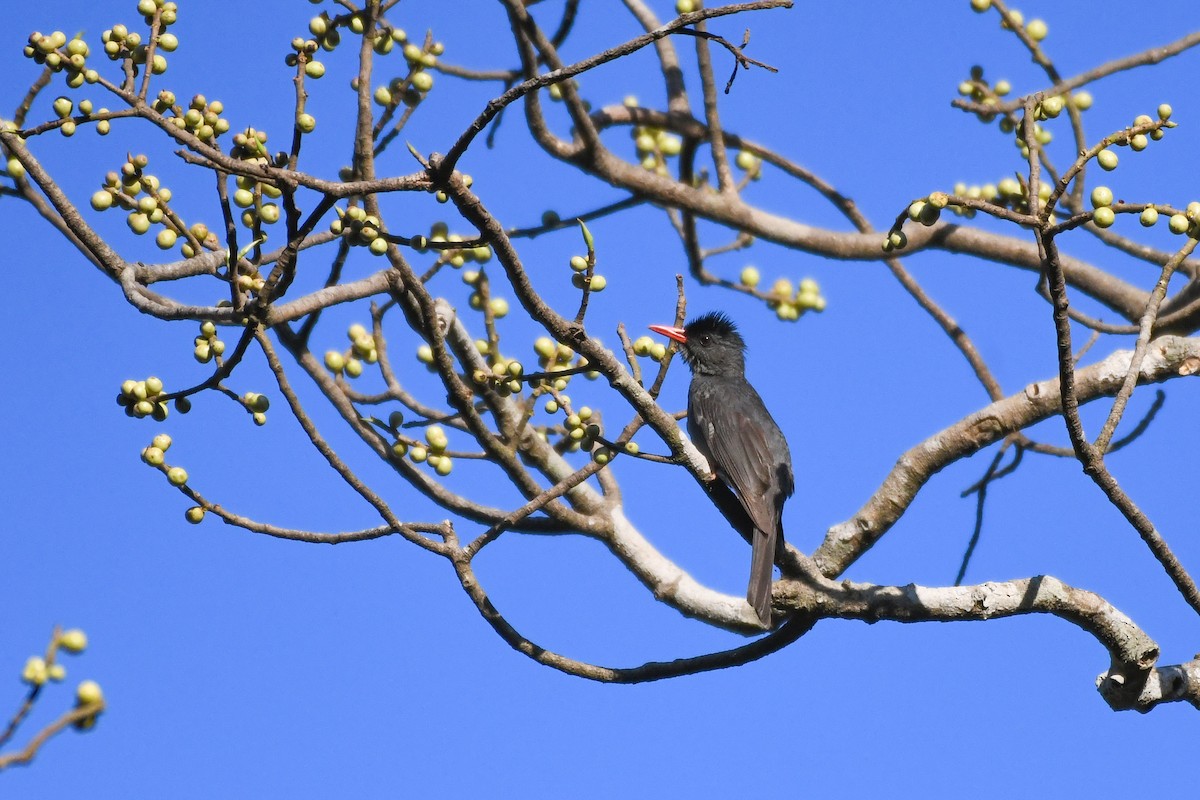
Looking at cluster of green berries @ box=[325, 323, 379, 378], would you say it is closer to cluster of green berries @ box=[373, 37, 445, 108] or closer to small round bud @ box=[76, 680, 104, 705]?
cluster of green berries @ box=[373, 37, 445, 108]

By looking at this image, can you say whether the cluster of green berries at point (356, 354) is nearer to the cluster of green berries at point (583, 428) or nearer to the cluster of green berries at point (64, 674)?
the cluster of green berries at point (583, 428)

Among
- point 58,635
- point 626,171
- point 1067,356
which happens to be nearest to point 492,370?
point 626,171

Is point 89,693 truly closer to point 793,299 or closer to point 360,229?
point 360,229

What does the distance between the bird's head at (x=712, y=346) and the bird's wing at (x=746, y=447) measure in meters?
0.28

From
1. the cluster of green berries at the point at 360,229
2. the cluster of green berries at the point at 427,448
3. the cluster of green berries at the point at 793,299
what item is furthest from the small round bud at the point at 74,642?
the cluster of green berries at the point at 793,299

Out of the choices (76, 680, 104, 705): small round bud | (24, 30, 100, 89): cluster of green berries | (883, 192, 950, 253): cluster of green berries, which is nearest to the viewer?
(76, 680, 104, 705): small round bud

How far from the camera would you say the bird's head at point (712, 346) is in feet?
21.7

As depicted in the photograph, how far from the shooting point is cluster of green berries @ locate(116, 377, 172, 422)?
360cm

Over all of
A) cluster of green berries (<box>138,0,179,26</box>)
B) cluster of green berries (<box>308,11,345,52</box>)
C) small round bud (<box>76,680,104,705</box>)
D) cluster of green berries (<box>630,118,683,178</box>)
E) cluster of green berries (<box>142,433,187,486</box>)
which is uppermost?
cluster of green berries (<box>630,118,683,178</box>)

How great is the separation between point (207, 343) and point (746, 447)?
2525mm

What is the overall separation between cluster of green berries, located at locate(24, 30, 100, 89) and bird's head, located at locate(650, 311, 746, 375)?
12.1 ft

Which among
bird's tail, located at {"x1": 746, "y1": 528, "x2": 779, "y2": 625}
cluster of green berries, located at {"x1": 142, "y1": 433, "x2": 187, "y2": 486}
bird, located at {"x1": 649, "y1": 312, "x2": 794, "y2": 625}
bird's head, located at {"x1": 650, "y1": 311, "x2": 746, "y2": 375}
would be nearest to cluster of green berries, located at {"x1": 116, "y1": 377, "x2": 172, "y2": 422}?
cluster of green berries, located at {"x1": 142, "y1": 433, "x2": 187, "y2": 486}

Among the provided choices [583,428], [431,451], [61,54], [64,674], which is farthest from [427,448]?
[64,674]

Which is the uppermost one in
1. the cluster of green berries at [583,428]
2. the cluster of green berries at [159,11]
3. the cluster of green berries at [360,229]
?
the cluster of green berries at [159,11]
